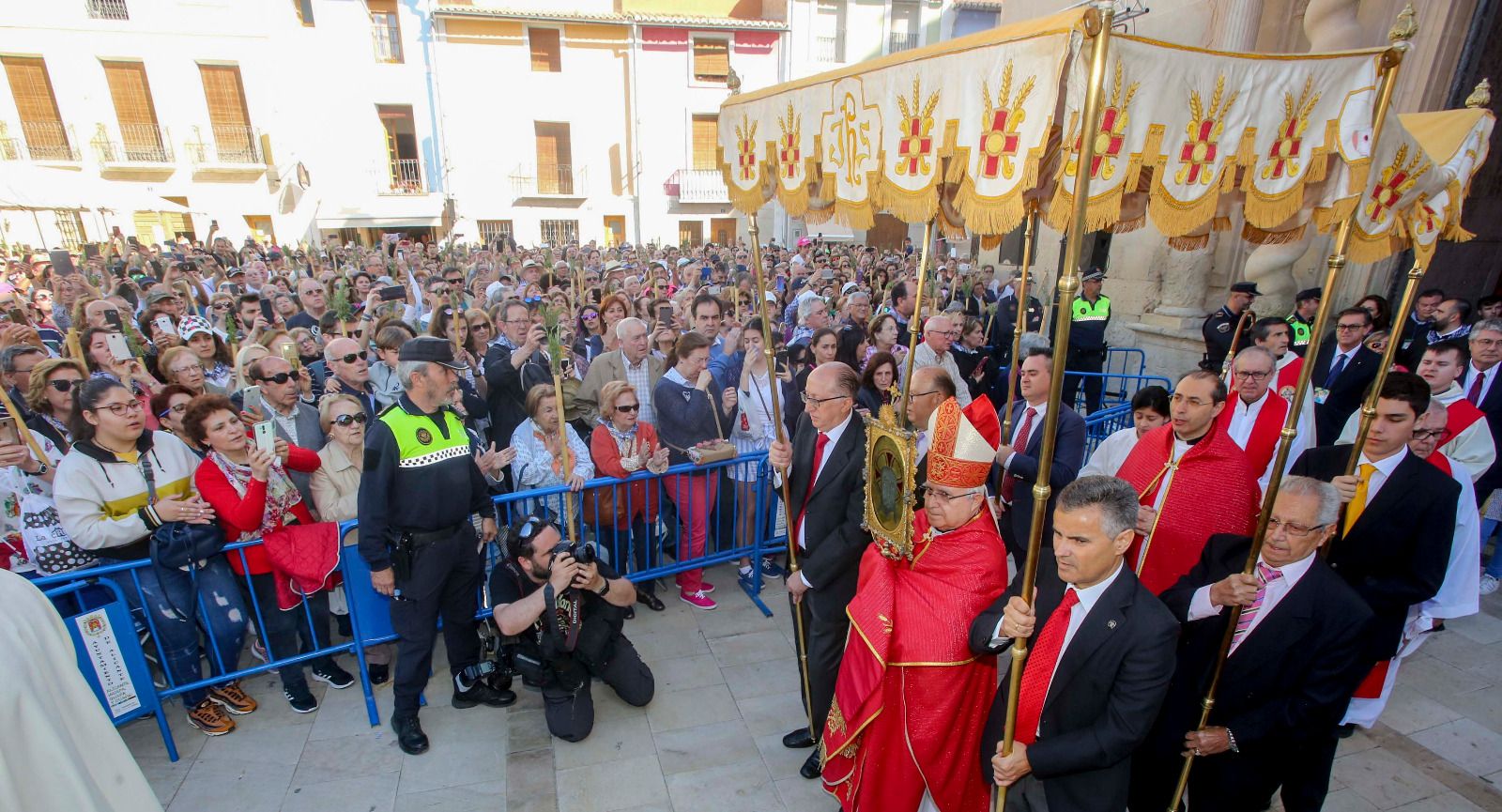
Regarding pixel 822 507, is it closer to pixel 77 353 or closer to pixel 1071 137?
pixel 1071 137

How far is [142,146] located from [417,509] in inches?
1116

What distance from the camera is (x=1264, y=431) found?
13.3ft

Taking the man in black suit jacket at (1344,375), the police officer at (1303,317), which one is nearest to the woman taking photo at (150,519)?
the man in black suit jacket at (1344,375)

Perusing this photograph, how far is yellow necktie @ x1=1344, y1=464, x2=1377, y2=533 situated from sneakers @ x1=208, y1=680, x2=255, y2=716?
592cm

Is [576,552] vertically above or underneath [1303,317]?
underneath

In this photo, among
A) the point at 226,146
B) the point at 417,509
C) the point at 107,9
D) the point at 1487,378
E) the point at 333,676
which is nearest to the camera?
the point at 417,509

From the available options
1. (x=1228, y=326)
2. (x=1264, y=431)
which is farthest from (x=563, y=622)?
(x=1228, y=326)

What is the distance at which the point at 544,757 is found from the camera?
11.8 feet

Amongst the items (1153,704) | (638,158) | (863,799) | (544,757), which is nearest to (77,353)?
(544,757)

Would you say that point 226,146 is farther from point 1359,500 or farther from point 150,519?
point 1359,500

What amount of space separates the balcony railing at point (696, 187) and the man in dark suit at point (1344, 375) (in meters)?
25.4

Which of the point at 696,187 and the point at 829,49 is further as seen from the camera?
the point at 829,49

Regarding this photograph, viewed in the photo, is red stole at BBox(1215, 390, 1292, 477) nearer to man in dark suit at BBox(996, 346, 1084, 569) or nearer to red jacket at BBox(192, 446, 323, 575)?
man in dark suit at BBox(996, 346, 1084, 569)

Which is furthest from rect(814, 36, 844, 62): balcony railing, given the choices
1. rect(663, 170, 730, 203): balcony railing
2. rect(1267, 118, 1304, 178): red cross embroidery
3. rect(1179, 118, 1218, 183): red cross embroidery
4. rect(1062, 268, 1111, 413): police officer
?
rect(1179, 118, 1218, 183): red cross embroidery
